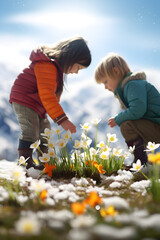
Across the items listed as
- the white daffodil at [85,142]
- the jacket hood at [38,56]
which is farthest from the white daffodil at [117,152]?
the jacket hood at [38,56]

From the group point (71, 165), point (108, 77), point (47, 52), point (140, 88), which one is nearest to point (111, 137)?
point (71, 165)

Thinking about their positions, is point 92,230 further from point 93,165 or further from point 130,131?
point 130,131

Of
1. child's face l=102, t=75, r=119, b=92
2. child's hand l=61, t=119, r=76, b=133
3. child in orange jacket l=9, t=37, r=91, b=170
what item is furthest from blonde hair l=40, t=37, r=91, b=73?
child's hand l=61, t=119, r=76, b=133

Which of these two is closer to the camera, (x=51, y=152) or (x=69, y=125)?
(x=51, y=152)

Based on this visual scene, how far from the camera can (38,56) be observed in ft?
9.64

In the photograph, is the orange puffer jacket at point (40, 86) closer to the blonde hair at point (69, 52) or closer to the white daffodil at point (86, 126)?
the blonde hair at point (69, 52)

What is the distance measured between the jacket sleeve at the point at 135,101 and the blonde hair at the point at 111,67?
1.11 ft

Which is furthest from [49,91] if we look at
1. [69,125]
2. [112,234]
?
[112,234]

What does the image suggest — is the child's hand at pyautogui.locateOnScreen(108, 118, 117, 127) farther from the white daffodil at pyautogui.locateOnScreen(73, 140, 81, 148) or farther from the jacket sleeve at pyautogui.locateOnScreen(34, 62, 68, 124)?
the white daffodil at pyautogui.locateOnScreen(73, 140, 81, 148)

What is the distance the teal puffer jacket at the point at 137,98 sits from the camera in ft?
9.18

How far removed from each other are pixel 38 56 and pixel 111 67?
0.92 metres

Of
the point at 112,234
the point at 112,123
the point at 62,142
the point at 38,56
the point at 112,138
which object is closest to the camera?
the point at 112,234

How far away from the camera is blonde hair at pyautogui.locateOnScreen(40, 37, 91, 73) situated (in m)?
3.08

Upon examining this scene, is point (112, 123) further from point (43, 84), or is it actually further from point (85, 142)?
point (43, 84)
